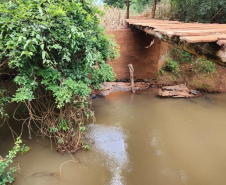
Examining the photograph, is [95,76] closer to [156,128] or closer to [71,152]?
[71,152]

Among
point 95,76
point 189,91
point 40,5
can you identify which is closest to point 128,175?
point 95,76

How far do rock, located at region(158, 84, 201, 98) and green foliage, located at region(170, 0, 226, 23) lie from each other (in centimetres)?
296

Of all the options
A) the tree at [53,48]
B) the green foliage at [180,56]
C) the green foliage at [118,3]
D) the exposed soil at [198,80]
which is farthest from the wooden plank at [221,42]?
the green foliage at [118,3]

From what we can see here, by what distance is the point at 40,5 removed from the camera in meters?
2.62

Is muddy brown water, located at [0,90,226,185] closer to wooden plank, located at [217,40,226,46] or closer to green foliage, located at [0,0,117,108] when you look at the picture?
green foliage, located at [0,0,117,108]

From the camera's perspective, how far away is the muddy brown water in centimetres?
331

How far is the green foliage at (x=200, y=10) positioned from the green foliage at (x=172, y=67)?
1968mm

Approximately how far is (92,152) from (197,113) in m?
3.63

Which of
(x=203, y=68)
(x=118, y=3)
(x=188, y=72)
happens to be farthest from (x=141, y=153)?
(x=118, y=3)

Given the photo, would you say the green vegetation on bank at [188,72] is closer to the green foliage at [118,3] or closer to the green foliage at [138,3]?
the green foliage at [138,3]

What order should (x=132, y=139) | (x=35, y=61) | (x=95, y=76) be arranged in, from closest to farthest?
1. (x=35, y=61)
2. (x=95, y=76)
3. (x=132, y=139)

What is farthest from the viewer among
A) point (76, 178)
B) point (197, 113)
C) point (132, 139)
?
point (197, 113)

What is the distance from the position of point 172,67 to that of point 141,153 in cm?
466

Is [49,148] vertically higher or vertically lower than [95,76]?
lower
